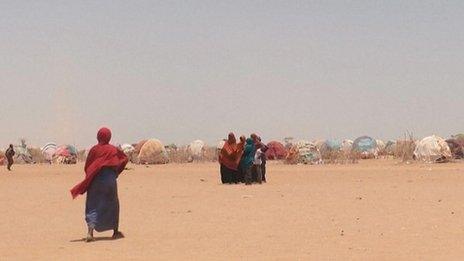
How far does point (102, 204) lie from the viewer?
33.9 ft

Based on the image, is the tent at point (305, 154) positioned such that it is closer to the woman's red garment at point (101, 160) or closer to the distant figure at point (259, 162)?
the distant figure at point (259, 162)

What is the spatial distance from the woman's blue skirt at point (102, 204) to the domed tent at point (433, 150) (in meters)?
35.1

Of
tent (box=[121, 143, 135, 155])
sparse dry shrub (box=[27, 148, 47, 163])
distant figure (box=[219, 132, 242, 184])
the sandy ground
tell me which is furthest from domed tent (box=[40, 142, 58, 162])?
the sandy ground

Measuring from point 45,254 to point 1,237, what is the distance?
2121 mm

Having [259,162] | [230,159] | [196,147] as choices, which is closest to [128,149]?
[196,147]

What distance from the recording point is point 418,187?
20875mm

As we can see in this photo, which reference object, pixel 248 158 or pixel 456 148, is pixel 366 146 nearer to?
pixel 456 148

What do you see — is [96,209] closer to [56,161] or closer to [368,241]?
[368,241]

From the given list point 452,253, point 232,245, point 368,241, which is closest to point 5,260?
point 232,245

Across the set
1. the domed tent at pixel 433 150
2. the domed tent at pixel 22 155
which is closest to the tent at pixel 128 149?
the domed tent at pixel 22 155

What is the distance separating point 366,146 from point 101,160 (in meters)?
53.5

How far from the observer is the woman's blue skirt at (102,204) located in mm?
10297

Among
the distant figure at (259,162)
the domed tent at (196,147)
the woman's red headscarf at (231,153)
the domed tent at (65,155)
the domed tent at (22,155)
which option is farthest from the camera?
the domed tent at (196,147)

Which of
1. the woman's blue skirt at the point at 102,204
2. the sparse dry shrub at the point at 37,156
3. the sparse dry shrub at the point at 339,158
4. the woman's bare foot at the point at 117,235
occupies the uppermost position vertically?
the sparse dry shrub at the point at 37,156
